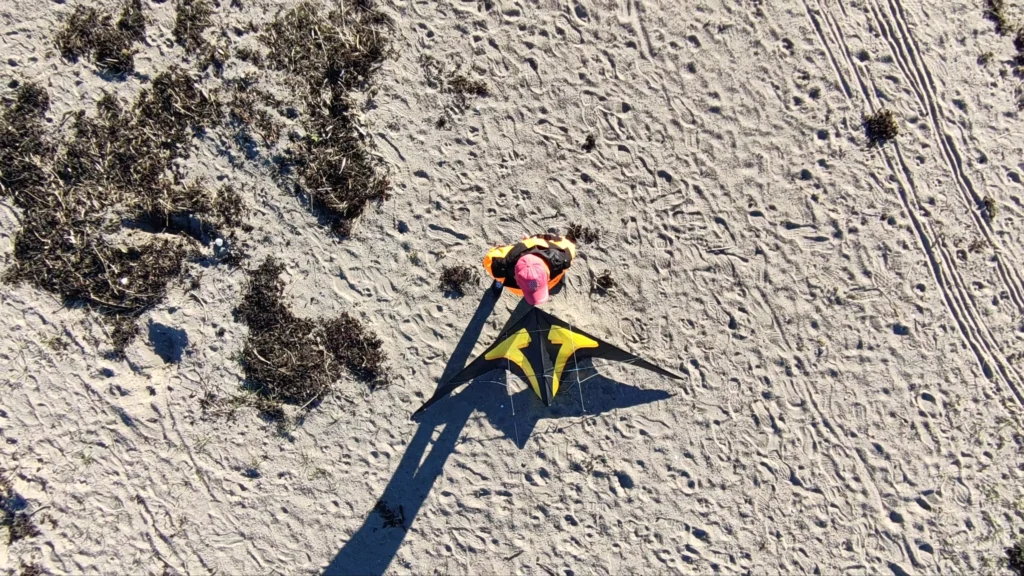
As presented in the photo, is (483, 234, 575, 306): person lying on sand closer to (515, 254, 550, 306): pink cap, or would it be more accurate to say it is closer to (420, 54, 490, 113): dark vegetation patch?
(515, 254, 550, 306): pink cap

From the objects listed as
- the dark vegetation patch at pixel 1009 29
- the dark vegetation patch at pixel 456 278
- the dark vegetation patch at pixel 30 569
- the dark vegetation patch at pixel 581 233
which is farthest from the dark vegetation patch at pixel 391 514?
the dark vegetation patch at pixel 1009 29

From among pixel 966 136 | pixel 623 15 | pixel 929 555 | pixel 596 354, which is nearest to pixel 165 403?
pixel 596 354

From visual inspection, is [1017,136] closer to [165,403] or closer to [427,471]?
[427,471]

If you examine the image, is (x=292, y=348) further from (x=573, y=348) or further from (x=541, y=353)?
(x=573, y=348)

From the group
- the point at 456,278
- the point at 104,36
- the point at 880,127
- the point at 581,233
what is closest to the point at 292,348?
the point at 456,278

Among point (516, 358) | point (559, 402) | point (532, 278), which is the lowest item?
point (559, 402)

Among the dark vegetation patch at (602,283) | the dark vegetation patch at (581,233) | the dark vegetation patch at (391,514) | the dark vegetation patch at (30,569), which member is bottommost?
the dark vegetation patch at (30,569)

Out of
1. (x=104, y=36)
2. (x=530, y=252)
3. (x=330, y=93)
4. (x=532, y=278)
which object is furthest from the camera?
(x=330, y=93)

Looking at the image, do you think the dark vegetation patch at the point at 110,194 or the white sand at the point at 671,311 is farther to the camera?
the white sand at the point at 671,311

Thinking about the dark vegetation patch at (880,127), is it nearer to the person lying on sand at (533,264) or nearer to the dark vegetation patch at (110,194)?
the person lying on sand at (533,264)
